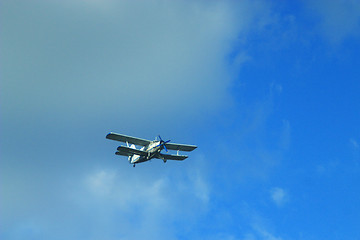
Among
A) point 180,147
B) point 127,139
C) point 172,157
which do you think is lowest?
point 127,139

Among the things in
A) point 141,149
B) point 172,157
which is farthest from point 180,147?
point 141,149

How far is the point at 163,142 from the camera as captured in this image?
102 metres

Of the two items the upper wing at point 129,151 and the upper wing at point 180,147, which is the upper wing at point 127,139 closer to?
the upper wing at point 129,151

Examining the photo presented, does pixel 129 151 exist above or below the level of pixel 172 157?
below

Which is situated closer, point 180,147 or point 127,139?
point 127,139

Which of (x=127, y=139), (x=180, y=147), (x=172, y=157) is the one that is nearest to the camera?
(x=127, y=139)

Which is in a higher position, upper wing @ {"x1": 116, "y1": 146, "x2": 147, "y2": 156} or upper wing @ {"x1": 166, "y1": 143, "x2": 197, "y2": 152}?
upper wing @ {"x1": 166, "y1": 143, "x2": 197, "y2": 152}

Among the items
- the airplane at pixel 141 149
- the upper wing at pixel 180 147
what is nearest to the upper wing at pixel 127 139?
the airplane at pixel 141 149

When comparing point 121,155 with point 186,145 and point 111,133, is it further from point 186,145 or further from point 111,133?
point 186,145

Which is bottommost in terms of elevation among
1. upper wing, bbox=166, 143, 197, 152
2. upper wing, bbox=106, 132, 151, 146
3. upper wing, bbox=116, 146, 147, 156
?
upper wing, bbox=116, 146, 147, 156

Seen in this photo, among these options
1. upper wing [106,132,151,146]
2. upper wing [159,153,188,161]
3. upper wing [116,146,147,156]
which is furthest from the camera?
upper wing [159,153,188,161]

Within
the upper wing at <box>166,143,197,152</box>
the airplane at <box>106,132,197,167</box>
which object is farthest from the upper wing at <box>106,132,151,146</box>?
the upper wing at <box>166,143,197,152</box>

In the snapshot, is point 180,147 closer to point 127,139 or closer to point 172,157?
point 172,157

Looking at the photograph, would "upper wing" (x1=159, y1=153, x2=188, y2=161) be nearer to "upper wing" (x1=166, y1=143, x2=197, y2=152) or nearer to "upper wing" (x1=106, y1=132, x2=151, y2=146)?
"upper wing" (x1=166, y1=143, x2=197, y2=152)
